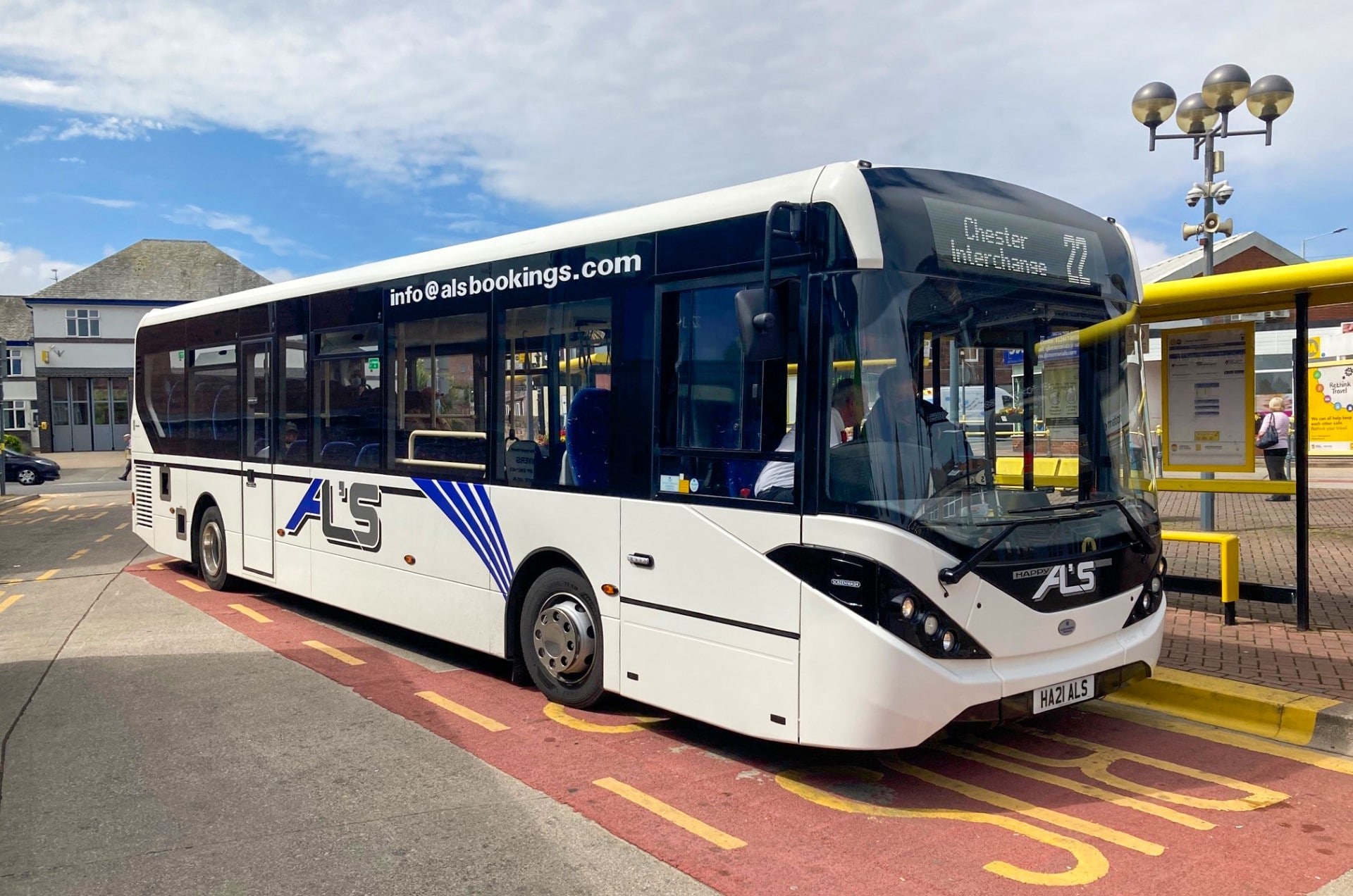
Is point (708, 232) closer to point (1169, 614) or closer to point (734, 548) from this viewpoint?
point (734, 548)

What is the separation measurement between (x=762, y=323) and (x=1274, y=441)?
55.3ft

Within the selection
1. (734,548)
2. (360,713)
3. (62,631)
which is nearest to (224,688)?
(360,713)

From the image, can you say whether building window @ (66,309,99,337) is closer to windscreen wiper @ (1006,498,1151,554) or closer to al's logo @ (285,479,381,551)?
al's logo @ (285,479,381,551)

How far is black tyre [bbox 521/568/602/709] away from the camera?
20.3 feet

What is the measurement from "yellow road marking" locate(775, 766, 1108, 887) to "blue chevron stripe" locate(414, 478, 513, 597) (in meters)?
2.43

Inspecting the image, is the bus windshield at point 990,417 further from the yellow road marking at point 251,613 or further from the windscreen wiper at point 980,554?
the yellow road marking at point 251,613

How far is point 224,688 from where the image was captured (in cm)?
703

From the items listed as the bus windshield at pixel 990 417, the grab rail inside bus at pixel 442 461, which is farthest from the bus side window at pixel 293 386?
the bus windshield at pixel 990 417

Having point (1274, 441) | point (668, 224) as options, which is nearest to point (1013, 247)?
point (668, 224)

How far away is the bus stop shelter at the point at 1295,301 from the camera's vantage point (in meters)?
7.41

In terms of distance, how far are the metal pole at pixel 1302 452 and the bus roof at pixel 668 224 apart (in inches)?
186

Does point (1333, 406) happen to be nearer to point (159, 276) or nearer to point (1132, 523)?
point (1132, 523)

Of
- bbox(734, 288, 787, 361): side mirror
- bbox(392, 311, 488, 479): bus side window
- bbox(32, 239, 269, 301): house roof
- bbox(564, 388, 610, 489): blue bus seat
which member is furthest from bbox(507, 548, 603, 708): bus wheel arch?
bbox(32, 239, 269, 301): house roof

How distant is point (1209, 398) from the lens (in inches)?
343
